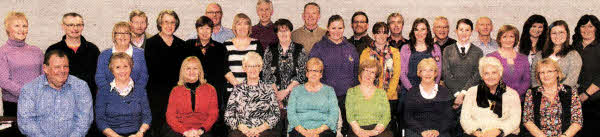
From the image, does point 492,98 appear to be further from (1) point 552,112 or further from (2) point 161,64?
(2) point 161,64

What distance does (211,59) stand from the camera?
5.27m

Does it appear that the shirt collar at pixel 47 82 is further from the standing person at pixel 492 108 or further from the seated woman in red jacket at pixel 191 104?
the standing person at pixel 492 108

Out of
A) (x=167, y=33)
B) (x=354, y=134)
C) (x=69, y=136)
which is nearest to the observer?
(x=69, y=136)

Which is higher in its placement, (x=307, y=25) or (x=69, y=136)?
(x=307, y=25)

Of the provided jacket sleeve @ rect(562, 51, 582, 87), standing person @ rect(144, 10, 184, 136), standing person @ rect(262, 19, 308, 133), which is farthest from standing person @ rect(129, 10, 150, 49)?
jacket sleeve @ rect(562, 51, 582, 87)

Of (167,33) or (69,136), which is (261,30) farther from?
(69,136)

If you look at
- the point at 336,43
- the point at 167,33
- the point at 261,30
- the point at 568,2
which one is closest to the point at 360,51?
the point at 336,43

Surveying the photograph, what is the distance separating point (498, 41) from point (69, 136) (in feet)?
11.8

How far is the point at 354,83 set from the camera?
17.7ft

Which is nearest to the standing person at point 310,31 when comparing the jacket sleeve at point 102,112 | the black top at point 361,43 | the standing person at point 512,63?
the black top at point 361,43

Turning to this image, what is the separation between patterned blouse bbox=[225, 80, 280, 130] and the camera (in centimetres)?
486

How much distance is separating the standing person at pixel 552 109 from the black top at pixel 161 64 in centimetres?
281

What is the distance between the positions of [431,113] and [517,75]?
958mm

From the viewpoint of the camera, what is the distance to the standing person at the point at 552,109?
15.2 ft
